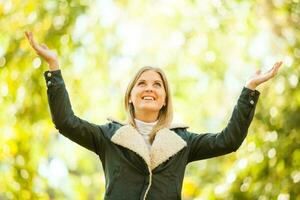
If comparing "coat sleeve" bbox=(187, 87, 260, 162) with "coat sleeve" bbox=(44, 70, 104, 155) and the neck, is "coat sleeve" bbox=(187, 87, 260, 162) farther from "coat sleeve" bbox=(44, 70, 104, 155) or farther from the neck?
"coat sleeve" bbox=(44, 70, 104, 155)

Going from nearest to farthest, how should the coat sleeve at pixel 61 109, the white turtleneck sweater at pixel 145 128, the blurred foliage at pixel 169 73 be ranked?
1. the coat sleeve at pixel 61 109
2. the white turtleneck sweater at pixel 145 128
3. the blurred foliage at pixel 169 73

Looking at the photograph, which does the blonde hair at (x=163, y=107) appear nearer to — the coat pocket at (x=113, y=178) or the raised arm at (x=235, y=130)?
the raised arm at (x=235, y=130)

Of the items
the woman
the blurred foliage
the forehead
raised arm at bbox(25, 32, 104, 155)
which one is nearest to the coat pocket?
the woman

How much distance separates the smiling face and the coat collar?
9 centimetres

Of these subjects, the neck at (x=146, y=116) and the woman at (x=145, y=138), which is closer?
the woman at (x=145, y=138)

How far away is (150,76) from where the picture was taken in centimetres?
243

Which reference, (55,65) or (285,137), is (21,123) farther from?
(55,65)

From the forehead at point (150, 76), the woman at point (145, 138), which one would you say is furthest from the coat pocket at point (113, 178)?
the forehead at point (150, 76)

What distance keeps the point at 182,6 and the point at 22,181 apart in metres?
2.10

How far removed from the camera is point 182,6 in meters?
5.60

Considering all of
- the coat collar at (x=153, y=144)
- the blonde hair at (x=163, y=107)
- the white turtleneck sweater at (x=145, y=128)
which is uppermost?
the blonde hair at (x=163, y=107)

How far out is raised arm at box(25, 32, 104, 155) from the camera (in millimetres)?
2164

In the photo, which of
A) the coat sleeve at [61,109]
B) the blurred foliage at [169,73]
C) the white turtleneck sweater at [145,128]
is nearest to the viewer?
the coat sleeve at [61,109]

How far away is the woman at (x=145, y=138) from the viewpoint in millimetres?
2193
